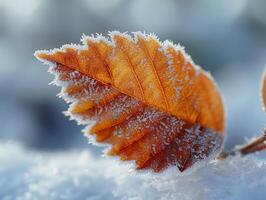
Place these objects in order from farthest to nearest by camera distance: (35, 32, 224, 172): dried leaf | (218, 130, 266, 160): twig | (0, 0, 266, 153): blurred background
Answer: (0, 0, 266, 153): blurred background, (218, 130, 266, 160): twig, (35, 32, 224, 172): dried leaf

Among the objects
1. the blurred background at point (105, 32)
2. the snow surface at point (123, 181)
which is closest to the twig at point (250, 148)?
the snow surface at point (123, 181)

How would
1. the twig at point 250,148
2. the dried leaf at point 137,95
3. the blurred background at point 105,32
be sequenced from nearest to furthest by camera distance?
the dried leaf at point 137,95 → the twig at point 250,148 → the blurred background at point 105,32

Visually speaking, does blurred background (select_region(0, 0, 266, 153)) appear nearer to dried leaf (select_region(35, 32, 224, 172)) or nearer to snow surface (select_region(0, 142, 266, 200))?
snow surface (select_region(0, 142, 266, 200))

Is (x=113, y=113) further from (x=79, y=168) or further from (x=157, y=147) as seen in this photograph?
(x=79, y=168)

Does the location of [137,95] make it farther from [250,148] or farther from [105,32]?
[105,32]

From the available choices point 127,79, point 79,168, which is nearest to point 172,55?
point 127,79

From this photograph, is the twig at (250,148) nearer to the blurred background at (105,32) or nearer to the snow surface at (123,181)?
the snow surface at (123,181)

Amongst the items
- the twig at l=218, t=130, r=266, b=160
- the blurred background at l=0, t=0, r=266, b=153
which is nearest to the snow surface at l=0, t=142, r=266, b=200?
the twig at l=218, t=130, r=266, b=160
